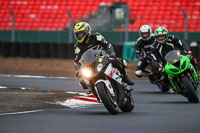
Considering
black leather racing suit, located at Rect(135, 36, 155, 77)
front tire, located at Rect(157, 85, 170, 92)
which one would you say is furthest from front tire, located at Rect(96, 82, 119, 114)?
black leather racing suit, located at Rect(135, 36, 155, 77)

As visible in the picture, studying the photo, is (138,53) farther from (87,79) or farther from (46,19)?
(46,19)

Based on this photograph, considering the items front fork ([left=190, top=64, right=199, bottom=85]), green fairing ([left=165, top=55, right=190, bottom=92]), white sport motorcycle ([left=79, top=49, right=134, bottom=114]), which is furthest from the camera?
front fork ([left=190, top=64, right=199, bottom=85])

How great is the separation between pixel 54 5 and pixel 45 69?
431 inches

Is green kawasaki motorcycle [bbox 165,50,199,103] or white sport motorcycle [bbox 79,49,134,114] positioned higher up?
white sport motorcycle [bbox 79,49,134,114]

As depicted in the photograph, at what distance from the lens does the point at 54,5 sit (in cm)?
3394

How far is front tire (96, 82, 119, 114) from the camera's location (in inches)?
364

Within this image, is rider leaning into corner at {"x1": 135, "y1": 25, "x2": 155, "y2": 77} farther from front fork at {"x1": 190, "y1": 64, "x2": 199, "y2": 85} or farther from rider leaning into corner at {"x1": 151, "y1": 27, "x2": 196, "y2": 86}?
front fork at {"x1": 190, "y1": 64, "x2": 199, "y2": 85}

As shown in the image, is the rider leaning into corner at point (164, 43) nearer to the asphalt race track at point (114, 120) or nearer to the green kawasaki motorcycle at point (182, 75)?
the green kawasaki motorcycle at point (182, 75)

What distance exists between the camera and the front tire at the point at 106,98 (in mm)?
9242

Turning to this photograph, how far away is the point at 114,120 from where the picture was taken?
886cm

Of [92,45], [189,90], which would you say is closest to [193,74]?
[189,90]

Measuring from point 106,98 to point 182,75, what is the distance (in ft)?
10.0

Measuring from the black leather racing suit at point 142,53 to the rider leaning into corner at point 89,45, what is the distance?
19.5 ft

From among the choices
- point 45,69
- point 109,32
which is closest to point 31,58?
point 109,32
